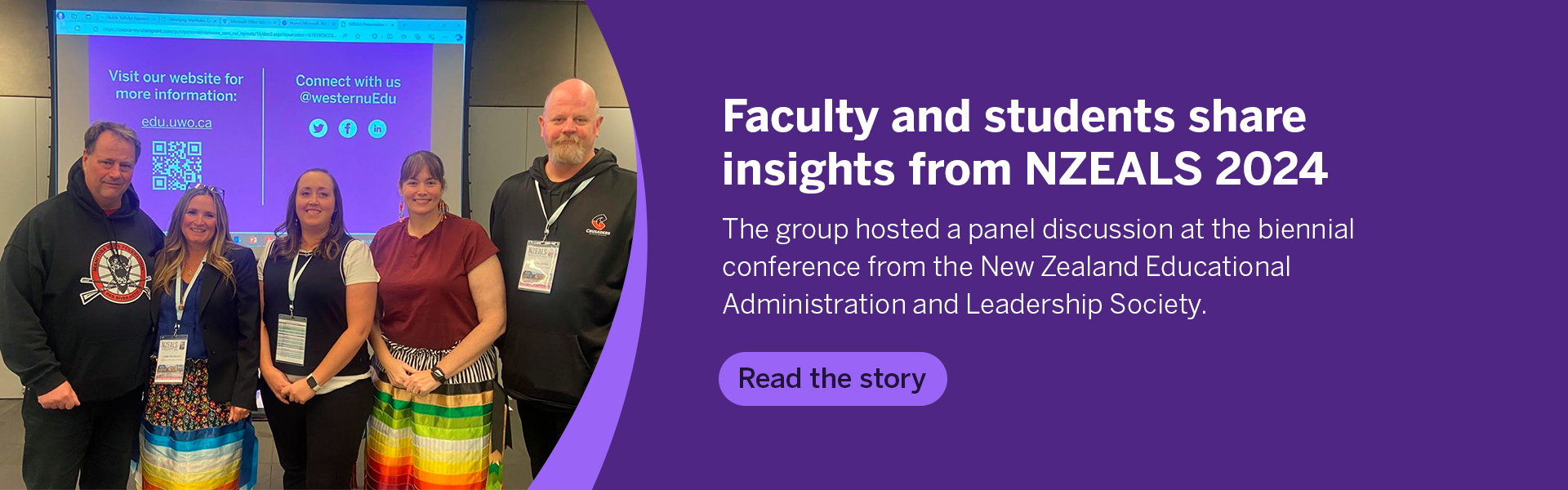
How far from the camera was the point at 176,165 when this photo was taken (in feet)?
13.9

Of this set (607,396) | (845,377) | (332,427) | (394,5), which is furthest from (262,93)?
(845,377)

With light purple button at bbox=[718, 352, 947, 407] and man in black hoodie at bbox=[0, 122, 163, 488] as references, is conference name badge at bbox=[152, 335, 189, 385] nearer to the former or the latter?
man in black hoodie at bbox=[0, 122, 163, 488]

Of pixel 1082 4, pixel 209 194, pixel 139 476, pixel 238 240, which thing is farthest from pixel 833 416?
pixel 238 240

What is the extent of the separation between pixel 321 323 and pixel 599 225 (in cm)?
84

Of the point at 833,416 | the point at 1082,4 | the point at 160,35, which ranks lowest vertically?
the point at 833,416

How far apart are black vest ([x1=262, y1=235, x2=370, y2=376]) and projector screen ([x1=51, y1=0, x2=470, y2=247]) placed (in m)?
1.96

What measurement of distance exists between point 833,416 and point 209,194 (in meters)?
1.86

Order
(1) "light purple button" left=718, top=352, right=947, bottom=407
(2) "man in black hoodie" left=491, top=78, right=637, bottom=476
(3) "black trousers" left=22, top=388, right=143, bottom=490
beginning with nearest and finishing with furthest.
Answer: (1) "light purple button" left=718, top=352, right=947, bottom=407
(2) "man in black hoodie" left=491, top=78, right=637, bottom=476
(3) "black trousers" left=22, top=388, right=143, bottom=490

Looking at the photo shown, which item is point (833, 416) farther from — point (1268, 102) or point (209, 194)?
point (209, 194)

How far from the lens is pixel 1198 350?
5.04 feet

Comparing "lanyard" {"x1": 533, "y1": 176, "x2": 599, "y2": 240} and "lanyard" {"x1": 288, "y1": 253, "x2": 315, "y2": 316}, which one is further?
"lanyard" {"x1": 288, "y1": 253, "x2": 315, "y2": 316}

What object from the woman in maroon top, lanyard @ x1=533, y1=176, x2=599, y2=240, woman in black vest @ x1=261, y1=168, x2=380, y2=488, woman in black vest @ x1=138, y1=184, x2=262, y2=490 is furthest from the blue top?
lanyard @ x1=533, y1=176, x2=599, y2=240

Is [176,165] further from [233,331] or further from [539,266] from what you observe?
[539,266]

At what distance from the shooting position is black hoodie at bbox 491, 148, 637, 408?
2.12m
